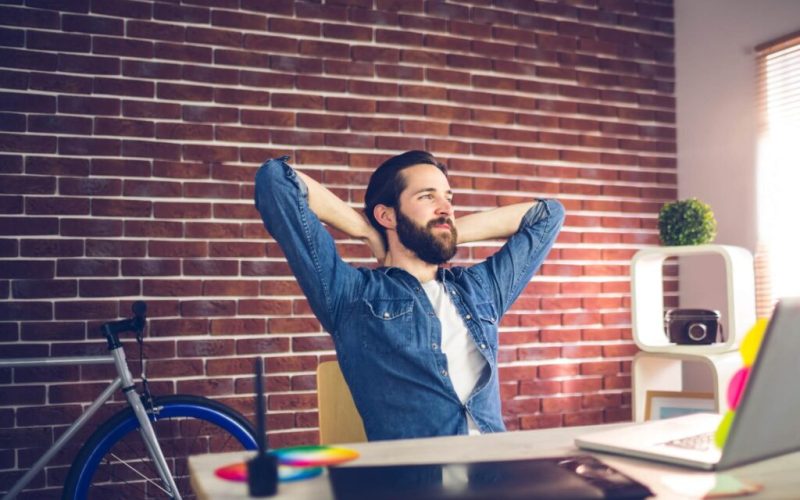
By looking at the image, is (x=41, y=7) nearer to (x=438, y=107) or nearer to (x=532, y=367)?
(x=438, y=107)

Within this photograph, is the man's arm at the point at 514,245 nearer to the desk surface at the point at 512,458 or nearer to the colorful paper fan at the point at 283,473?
the desk surface at the point at 512,458

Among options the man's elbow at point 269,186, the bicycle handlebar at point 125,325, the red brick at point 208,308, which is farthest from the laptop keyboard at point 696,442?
the red brick at point 208,308

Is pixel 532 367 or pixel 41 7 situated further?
pixel 532 367

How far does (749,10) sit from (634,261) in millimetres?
1344

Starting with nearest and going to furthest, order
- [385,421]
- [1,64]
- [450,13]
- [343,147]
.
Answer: [385,421] < [1,64] < [343,147] < [450,13]

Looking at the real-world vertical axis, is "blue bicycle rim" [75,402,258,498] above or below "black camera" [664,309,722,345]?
below

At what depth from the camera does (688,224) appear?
99.8 inches

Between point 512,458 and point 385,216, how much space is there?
0.99 meters

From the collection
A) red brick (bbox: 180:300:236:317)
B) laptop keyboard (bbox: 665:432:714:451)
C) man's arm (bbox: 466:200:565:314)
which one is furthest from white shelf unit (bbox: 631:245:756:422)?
red brick (bbox: 180:300:236:317)

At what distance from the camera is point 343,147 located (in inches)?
114

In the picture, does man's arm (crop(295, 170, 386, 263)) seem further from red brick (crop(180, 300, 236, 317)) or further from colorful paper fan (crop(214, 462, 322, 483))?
red brick (crop(180, 300, 236, 317))

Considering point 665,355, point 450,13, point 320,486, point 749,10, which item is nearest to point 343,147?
point 450,13

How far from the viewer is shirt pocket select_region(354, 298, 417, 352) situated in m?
1.62

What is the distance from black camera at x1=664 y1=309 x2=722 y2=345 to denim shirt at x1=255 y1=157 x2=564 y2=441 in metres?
1.14
